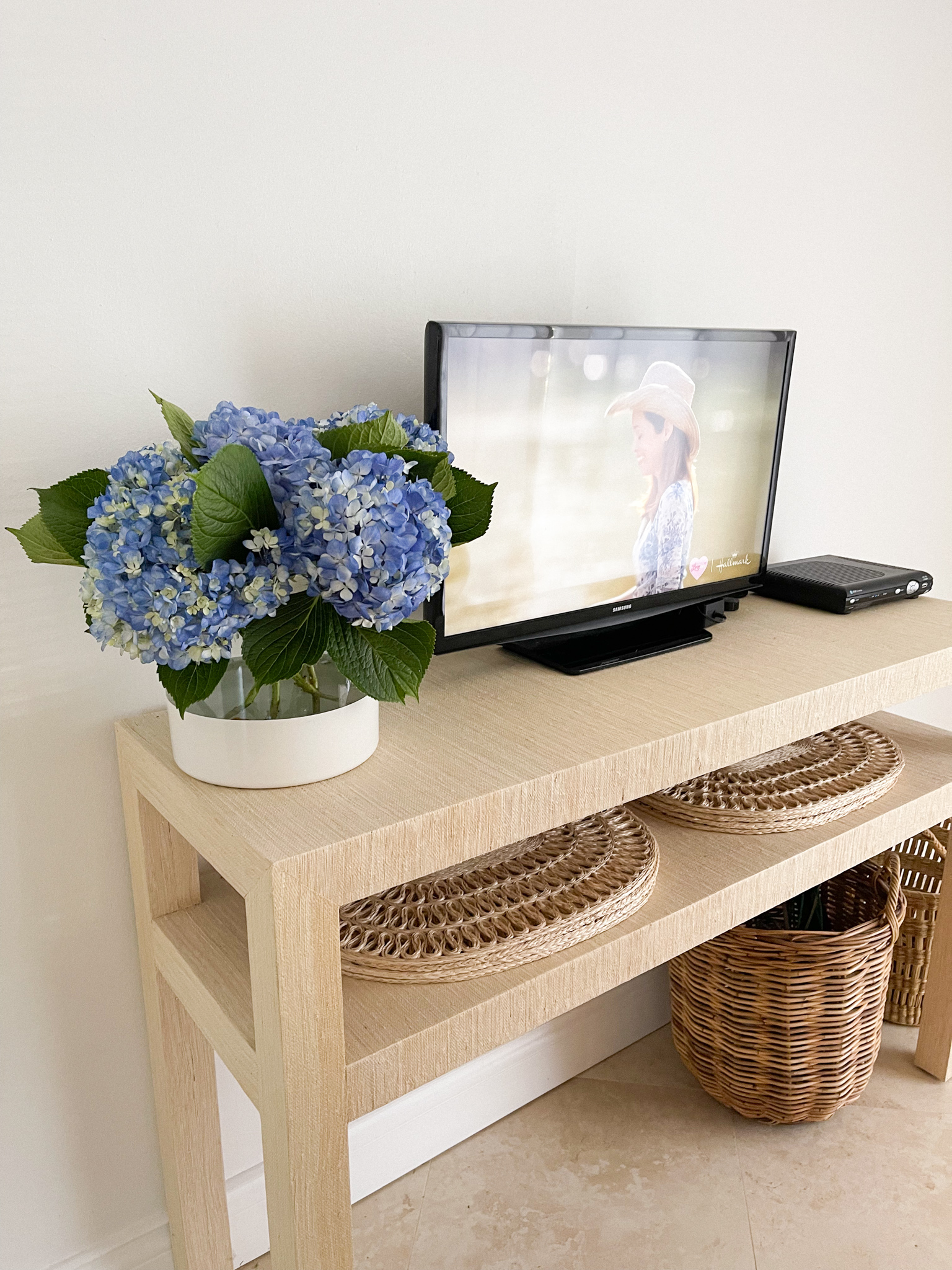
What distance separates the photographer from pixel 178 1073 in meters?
1.22

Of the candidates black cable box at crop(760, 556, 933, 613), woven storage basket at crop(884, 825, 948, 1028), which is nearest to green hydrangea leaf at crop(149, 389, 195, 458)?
black cable box at crop(760, 556, 933, 613)

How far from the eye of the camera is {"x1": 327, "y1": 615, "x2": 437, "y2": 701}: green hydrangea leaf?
0.85 meters

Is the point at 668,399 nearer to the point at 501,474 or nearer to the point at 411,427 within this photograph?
the point at 501,474

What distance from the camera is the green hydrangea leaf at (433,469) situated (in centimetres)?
85

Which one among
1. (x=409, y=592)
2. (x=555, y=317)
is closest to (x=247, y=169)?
(x=555, y=317)

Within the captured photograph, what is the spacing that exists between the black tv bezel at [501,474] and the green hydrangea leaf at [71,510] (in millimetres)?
378

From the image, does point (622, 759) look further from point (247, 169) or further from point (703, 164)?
point (703, 164)

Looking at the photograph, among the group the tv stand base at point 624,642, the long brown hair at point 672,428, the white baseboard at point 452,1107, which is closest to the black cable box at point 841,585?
the tv stand base at point 624,642

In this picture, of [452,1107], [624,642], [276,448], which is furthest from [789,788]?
[276,448]

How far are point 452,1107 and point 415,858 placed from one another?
0.88 m

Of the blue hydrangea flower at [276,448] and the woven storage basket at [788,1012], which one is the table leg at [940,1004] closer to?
the woven storage basket at [788,1012]

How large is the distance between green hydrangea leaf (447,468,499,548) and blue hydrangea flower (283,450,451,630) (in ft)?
0.33

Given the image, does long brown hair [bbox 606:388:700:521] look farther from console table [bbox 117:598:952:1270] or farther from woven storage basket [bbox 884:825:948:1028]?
woven storage basket [bbox 884:825:948:1028]

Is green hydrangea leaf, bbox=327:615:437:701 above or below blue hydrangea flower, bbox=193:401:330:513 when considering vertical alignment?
below
